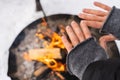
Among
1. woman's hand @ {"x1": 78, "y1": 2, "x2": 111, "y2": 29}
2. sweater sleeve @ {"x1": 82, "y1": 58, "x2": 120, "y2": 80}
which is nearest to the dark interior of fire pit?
woman's hand @ {"x1": 78, "y1": 2, "x2": 111, "y2": 29}

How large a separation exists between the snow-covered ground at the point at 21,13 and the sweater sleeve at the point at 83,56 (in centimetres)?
60

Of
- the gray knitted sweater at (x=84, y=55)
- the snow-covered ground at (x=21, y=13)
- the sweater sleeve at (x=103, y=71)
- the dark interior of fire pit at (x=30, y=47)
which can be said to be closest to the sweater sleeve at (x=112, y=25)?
the gray knitted sweater at (x=84, y=55)

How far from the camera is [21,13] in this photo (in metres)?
1.63

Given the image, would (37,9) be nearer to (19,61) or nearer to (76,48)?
(19,61)

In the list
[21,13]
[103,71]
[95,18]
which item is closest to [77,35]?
[95,18]

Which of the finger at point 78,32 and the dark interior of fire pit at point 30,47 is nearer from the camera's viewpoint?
the finger at point 78,32

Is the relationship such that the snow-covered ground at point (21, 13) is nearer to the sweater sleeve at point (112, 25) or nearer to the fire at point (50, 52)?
the fire at point (50, 52)

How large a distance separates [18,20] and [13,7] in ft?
0.35

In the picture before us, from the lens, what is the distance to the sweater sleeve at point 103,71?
0.78 metres

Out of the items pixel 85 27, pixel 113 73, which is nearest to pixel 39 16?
pixel 85 27

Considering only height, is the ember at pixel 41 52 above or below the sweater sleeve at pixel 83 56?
below

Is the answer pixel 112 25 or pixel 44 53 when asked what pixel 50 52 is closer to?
pixel 44 53

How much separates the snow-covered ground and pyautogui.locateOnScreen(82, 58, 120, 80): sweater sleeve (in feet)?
2.38

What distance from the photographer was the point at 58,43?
135 cm
